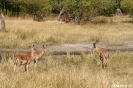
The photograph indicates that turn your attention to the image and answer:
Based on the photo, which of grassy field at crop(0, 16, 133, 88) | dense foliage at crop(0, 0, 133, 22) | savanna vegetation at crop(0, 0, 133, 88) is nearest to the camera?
grassy field at crop(0, 16, 133, 88)

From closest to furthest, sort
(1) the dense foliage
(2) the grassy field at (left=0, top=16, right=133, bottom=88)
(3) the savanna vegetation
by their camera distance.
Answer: (2) the grassy field at (left=0, top=16, right=133, bottom=88)
(3) the savanna vegetation
(1) the dense foliage

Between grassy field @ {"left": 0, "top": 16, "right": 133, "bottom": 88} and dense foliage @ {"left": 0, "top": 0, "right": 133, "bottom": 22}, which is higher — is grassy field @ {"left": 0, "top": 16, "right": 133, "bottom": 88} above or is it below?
below

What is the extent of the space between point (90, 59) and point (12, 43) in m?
6.85

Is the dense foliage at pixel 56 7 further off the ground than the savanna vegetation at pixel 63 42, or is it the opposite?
the dense foliage at pixel 56 7

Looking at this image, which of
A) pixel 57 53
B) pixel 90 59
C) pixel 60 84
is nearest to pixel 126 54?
pixel 90 59

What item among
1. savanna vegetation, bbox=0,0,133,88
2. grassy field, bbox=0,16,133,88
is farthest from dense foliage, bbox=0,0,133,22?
grassy field, bbox=0,16,133,88

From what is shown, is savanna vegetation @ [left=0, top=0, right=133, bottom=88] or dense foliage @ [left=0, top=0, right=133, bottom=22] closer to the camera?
savanna vegetation @ [left=0, top=0, right=133, bottom=88]

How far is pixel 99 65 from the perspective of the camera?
12.6 metres

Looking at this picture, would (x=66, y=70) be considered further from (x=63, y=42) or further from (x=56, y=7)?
(x=56, y=7)

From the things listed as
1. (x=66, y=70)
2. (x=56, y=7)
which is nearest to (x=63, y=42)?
(x=66, y=70)

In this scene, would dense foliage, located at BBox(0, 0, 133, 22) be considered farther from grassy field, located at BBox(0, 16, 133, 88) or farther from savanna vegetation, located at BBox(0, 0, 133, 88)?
grassy field, located at BBox(0, 16, 133, 88)

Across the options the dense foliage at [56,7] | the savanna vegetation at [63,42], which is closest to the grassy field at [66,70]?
the savanna vegetation at [63,42]

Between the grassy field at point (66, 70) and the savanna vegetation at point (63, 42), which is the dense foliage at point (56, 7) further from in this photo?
the grassy field at point (66, 70)

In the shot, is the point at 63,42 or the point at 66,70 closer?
the point at 66,70
